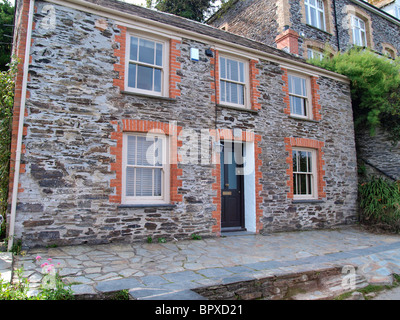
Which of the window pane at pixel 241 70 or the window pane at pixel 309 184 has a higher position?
the window pane at pixel 241 70

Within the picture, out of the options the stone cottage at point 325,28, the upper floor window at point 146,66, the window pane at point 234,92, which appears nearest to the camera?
the upper floor window at point 146,66

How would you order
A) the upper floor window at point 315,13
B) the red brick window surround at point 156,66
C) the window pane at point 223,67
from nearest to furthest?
the red brick window surround at point 156,66 < the window pane at point 223,67 < the upper floor window at point 315,13

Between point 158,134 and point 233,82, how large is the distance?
301 cm

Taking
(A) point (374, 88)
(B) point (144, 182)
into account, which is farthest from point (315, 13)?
(B) point (144, 182)

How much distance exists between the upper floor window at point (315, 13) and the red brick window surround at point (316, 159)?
28.3ft

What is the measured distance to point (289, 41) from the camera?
1316 cm

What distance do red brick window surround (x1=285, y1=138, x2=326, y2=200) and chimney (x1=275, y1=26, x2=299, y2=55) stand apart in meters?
5.90

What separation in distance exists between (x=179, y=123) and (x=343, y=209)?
6575 millimetres

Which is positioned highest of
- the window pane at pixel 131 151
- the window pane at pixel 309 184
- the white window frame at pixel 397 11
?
the white window frame at pixel 397 11

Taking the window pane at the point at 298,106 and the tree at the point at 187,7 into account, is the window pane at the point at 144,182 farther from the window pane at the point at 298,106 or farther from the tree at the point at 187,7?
the tree at the point at 187,7

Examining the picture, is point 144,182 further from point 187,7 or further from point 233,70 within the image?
point 187,7

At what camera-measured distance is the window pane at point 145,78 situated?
7.03 m

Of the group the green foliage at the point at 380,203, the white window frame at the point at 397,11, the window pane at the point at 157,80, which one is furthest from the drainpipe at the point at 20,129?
the white window frame at the point at 397,11

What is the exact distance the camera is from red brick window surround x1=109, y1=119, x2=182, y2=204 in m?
6.20
